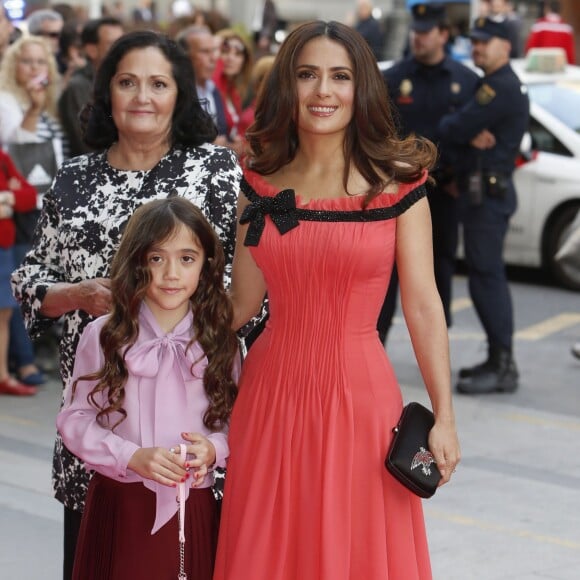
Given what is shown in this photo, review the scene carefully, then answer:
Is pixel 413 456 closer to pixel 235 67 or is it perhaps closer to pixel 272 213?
pixel 272 213

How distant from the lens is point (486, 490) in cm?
641

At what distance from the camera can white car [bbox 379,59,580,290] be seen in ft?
37.6

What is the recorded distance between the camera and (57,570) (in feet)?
17.2

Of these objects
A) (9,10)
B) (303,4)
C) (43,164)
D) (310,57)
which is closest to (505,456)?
(43,164)

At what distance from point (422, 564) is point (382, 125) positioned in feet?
3.87

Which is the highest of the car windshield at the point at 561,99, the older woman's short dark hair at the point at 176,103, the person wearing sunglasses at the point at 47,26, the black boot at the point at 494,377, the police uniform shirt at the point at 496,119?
the older woman's short dark hair at the point at 176,103

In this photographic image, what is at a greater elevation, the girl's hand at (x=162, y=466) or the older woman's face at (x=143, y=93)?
the older woman's face at (x=143, y=93)

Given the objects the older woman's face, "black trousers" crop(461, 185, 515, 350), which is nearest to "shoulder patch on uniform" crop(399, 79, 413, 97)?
"black trousers" crop(461, 185, 515, 350)

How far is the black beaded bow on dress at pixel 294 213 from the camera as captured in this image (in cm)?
355

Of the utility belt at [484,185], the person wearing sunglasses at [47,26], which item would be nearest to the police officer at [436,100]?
the utility belt at [484,185]

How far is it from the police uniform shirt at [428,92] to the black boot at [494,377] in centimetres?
125

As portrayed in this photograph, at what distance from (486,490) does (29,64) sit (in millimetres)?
4021

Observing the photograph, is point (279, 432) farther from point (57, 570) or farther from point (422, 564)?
point (57, 570)

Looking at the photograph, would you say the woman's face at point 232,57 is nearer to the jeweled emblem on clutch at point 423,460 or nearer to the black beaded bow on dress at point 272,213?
Result: the black beaded bow on dress at point 272,213
